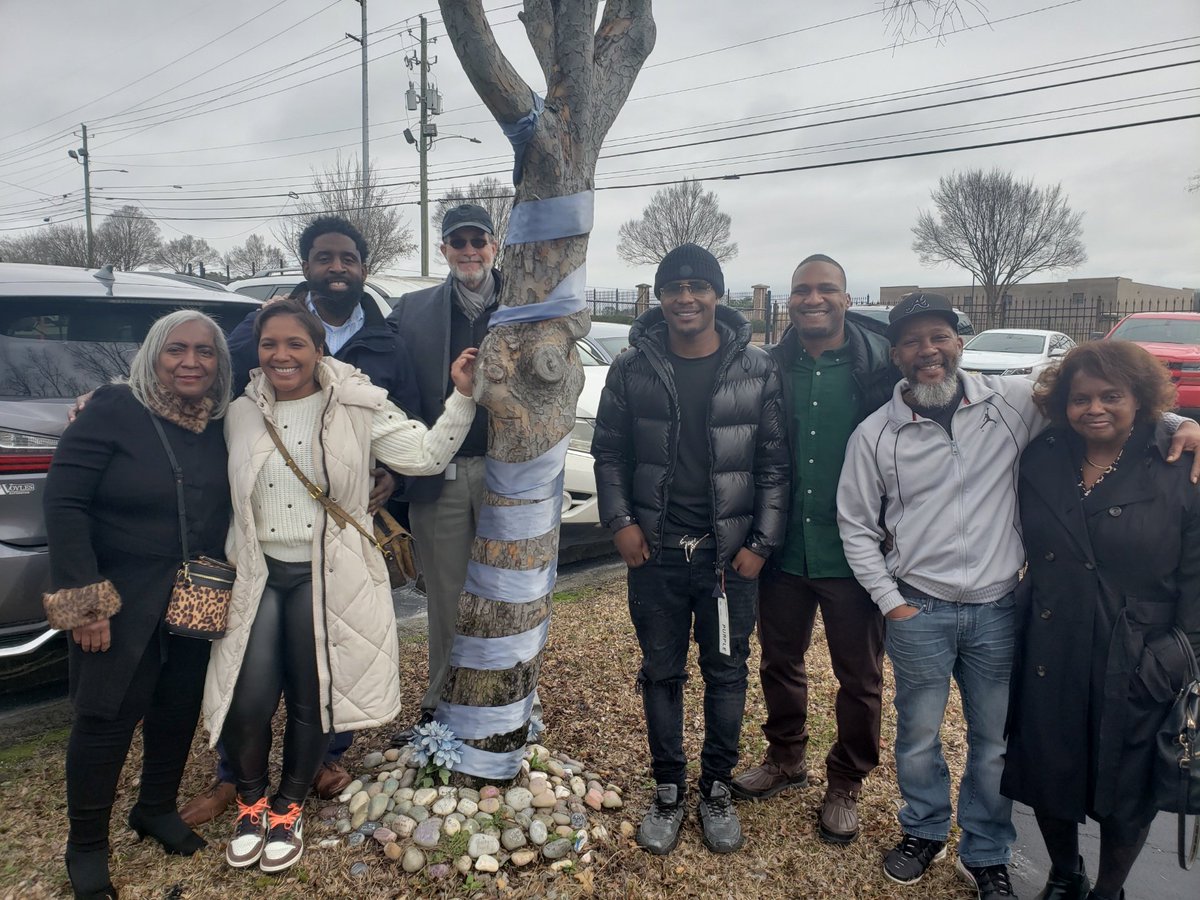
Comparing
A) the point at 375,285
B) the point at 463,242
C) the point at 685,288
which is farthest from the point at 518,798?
the point at 375,285

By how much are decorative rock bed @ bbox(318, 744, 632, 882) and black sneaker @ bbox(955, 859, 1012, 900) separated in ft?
3.86

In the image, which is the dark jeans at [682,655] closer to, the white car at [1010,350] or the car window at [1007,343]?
the white car at [1010,350]

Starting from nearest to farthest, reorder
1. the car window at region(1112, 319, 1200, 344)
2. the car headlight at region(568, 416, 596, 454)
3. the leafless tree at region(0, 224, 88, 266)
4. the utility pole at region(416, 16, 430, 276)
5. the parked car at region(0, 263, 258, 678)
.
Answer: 1. the parked car at region(0, 263, 258, 678)
2. the car headlight at region(568, 416, 596, 454)
3. the car window at region(1112, 319, 1200, 344)
4. the utility pole at region(416, 16, 430, 276)
5. the leafless tree at region(0, 224, 88, 266)

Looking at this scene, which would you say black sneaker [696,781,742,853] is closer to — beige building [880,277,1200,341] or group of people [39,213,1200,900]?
group of people [39,213,1200,900]

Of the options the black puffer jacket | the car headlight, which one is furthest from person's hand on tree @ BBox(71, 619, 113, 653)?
the car headlight

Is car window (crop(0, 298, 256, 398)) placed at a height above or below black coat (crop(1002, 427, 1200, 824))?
above

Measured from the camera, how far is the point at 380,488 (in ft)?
9.30

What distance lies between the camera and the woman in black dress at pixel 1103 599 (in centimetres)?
221

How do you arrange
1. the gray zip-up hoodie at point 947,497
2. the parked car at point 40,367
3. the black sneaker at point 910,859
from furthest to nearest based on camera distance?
the parked car at point 40,367 → the black sneaker at point 910,859 → the gray zip-up hoodie at point 947,497

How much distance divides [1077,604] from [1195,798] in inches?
22.6

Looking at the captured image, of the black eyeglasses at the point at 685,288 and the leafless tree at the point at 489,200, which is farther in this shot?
the leafless tree at the point at 489,200

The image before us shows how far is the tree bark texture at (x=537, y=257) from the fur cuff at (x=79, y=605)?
1106 mm

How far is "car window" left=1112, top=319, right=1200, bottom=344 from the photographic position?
11.6m

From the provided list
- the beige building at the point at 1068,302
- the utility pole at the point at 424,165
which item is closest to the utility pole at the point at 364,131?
the utility pole at the point at 424,165
